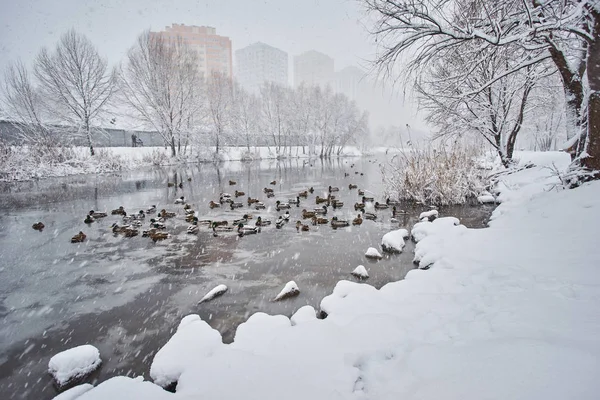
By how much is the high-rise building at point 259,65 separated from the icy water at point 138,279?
160m

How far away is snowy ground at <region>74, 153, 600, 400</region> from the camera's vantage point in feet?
6.21

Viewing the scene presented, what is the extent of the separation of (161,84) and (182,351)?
33.6 metres

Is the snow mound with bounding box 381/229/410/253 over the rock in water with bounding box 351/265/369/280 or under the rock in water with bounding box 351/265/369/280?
over

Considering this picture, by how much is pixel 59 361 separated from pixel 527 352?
13.7 ft

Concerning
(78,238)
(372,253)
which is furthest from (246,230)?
(78,238)

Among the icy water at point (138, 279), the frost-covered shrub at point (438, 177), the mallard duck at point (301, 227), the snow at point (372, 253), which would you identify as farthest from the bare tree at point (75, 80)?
the snow at point (372, 253)

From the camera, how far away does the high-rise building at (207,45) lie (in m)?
115

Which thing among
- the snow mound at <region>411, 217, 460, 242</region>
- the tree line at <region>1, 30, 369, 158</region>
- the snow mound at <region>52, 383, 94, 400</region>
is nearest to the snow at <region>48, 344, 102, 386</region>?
the snow mound at <region>52, 383, 94, 400</region>

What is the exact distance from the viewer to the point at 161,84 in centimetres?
3033

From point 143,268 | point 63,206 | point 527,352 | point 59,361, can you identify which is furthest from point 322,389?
point 63,206

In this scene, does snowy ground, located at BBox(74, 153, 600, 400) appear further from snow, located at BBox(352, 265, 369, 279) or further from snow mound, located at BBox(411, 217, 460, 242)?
snow mound, located at BBox(411, 217, 460, 242)

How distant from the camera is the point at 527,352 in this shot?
2.00 metres

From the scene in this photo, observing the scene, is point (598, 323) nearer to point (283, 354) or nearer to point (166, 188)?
point (283, 354)

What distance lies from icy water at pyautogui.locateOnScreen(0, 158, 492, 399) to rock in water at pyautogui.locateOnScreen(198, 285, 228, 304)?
0.10 metres
